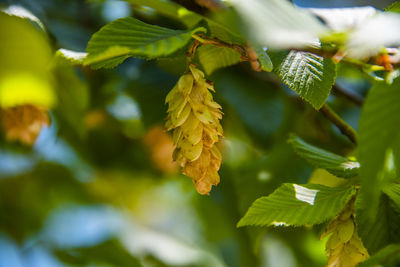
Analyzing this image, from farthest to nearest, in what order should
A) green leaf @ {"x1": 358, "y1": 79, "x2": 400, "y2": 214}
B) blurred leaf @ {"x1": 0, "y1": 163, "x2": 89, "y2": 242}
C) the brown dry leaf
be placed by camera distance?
1. blurred leaf @ {"x1": 0, "y1": 163, "x2": 89, "y2": 242}
2. the brown dry leaf
3. green leaf @ {"x1": 358, "y1": 79, "x2": 400, "y2": 214}

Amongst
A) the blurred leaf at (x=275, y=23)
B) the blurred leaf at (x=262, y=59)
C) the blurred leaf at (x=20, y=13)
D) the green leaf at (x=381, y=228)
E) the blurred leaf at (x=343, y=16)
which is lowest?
the green leaf at (x=381, y=228)

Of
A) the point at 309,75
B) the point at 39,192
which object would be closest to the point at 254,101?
the point at 309,75

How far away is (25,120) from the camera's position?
1.24 metres

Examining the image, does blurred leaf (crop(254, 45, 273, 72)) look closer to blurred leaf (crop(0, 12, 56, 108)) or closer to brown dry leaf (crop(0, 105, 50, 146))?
blurred leaf (crop(0, 12, 56, 108))

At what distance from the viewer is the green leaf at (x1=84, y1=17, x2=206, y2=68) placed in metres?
0.57

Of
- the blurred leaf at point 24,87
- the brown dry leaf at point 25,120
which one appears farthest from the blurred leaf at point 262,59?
the brown dry leaf at point 25,120

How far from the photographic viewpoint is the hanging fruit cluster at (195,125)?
0.69 m

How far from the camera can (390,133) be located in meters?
0.53

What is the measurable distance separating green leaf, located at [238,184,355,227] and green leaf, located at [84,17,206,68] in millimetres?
285

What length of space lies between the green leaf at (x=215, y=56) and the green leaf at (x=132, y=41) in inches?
7.0

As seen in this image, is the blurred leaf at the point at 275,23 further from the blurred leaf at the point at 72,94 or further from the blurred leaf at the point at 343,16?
the blurred leaf at the point at 72,94

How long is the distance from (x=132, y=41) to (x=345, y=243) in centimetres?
47

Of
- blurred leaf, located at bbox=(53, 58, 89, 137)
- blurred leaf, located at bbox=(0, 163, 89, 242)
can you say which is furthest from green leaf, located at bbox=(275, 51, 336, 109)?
blurred leaf, located at bbox=(0, 163, 89, 242)

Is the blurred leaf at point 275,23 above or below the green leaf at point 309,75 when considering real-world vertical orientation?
above
